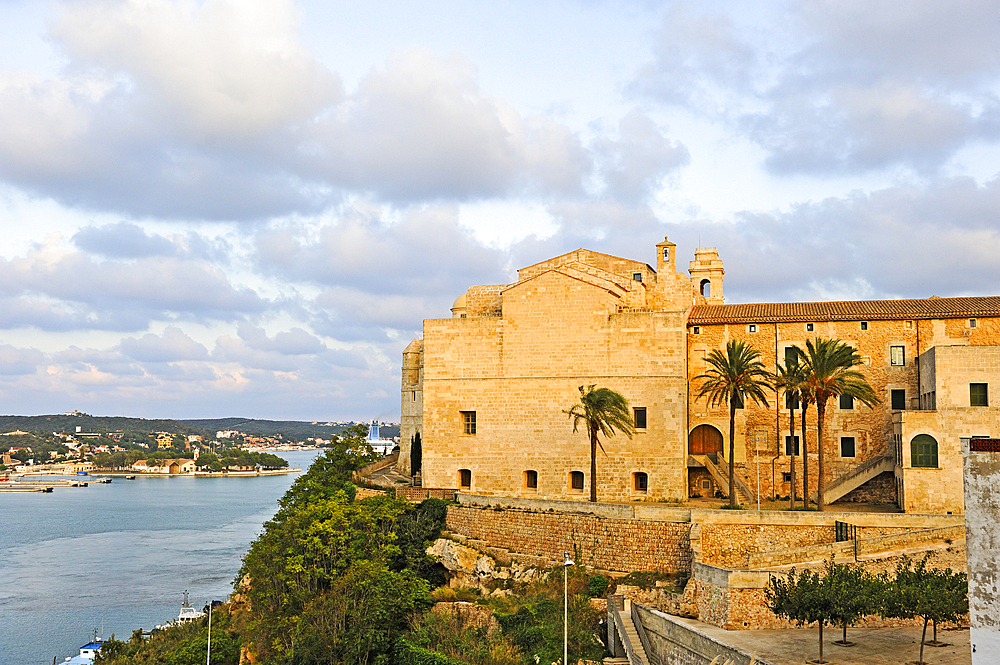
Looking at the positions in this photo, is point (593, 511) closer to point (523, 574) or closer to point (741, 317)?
point (523, 574)

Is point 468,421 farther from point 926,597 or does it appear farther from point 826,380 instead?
point 926,597

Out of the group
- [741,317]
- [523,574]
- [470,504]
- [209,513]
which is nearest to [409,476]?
[470,504]

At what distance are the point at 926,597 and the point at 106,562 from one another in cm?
6052

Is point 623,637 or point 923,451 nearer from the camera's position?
point 623,637

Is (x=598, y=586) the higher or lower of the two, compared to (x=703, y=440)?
lower

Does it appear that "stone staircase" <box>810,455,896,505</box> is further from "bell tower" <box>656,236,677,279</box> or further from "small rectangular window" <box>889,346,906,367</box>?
"bell tower" <box>656,236,677,279</box>

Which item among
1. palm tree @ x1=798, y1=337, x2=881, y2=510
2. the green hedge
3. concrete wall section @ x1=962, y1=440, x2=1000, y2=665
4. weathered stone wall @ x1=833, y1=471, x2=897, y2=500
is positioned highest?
palm tree @ x1=798, y1=337, x2=881, y2=510

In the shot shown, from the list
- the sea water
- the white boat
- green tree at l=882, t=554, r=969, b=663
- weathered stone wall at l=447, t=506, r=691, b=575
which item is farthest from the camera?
the sea water

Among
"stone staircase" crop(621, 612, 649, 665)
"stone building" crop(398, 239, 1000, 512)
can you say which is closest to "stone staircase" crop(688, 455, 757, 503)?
"stone building" crop(398, 239, 1000, 512)

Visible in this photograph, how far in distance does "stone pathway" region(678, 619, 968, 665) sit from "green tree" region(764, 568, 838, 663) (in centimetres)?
70

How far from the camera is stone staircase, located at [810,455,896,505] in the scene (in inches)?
1203

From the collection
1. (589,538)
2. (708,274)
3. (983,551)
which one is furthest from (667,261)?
(983,551)

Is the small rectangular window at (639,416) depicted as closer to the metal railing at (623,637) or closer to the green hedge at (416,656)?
the metal railing at (623,637)

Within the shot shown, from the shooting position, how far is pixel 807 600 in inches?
725
